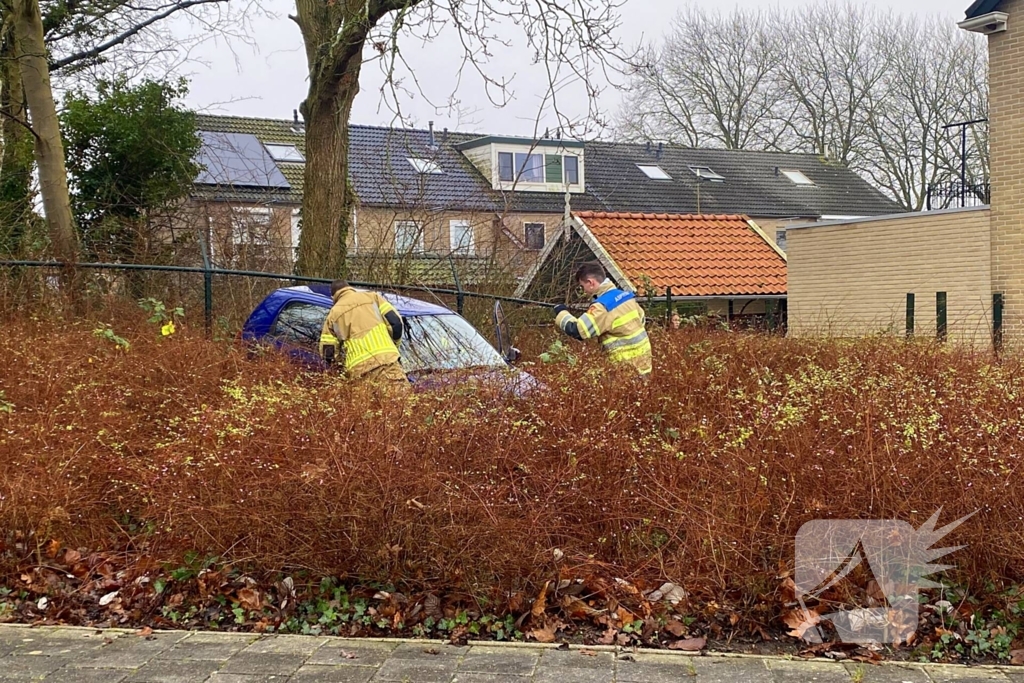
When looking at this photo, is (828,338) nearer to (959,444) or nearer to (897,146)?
(959,444)

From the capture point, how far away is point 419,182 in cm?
1270

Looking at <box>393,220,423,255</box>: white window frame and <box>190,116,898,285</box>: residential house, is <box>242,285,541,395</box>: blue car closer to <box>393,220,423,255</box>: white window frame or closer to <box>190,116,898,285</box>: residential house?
<box>393,220,423,255</box>: white window frame

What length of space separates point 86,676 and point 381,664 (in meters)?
1.16

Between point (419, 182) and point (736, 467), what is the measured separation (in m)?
8.35

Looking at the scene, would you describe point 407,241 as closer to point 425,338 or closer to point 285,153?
point 425,338

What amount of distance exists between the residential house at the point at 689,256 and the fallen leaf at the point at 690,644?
39.0ft

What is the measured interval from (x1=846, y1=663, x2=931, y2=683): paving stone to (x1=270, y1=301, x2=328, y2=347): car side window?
5749mm

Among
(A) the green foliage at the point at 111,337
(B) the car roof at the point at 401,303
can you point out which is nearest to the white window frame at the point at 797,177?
(B) the car roof at the point at 401,303

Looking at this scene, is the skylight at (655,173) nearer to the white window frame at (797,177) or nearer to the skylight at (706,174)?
the skylight at (706,174)

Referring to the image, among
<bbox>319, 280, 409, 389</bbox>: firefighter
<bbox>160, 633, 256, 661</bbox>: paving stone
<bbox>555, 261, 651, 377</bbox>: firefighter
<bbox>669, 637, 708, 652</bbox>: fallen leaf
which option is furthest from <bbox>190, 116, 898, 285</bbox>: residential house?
<bbox>160, 633, 256, 661</bbox>: paving stone

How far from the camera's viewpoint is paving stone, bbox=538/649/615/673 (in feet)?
13.4

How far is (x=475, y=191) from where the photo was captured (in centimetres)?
1511

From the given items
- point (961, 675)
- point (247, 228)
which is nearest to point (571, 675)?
point (961, 675)

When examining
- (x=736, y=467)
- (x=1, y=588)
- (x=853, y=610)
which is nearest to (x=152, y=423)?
(x=1, y=588)
